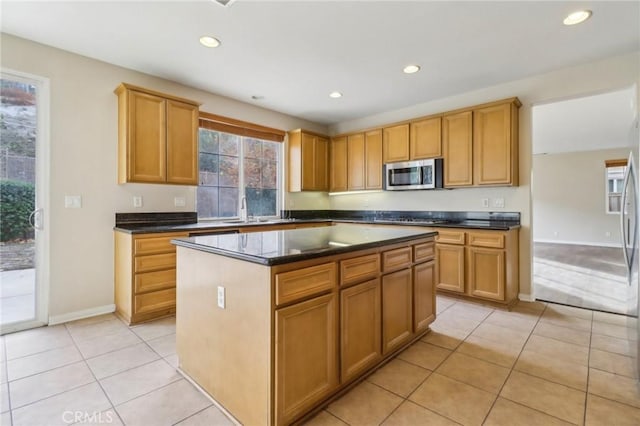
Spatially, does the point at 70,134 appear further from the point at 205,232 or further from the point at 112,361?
the point at 112,361

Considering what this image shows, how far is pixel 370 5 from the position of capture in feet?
7.41

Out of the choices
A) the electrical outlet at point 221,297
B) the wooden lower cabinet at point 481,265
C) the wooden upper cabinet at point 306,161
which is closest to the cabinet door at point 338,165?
the wooden upper cabinet at point 306,161

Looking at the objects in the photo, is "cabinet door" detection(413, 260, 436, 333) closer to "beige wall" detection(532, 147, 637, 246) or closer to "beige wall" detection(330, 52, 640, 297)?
"beige wall" detection(330, 52, 640, 297)

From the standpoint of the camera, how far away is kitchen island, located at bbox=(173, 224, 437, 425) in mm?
1409

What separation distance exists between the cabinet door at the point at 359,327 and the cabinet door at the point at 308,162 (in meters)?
3.23

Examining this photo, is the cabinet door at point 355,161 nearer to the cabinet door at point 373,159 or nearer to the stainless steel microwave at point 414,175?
the cabinet door at point 373,159

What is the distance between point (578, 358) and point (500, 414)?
1.13m

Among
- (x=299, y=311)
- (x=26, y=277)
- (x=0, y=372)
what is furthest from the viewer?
(x=26, y=277)

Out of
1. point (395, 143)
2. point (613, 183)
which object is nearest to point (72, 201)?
point (395, 143)

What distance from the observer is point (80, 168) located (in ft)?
9.93

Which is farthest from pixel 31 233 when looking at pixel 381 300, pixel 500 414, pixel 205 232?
pixel 500 414

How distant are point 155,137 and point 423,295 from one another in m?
3.15

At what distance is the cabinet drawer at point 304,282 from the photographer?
141cm

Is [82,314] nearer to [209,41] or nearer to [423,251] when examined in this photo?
[209,41]
